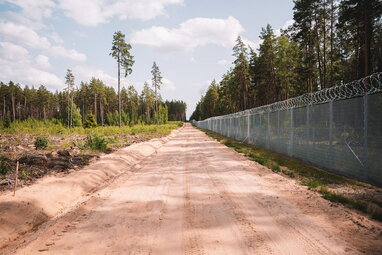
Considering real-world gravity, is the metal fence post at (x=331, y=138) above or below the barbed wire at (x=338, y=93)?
below

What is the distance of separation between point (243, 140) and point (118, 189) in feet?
54.1

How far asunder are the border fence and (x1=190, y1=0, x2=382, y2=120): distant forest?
8489 mm

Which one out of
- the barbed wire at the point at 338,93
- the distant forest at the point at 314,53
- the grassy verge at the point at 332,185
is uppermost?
the distant forest at the point at 314,53

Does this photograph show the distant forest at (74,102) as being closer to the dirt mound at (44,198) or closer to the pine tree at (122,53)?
the pine tree at (122,53)

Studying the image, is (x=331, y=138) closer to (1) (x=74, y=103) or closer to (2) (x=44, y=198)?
(2) (x=44, y=198)

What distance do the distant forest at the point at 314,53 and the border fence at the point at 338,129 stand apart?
849cm

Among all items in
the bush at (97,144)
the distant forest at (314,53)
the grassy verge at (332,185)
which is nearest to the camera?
the grassy verge at (332,185)

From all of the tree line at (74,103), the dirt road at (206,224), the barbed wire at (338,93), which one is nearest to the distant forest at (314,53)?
the barbed wire at (338,93)

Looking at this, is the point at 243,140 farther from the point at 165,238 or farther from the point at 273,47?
the point at 273,47

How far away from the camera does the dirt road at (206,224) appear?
3.16 metres

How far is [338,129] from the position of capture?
7.68 m

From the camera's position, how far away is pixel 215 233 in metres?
3.55

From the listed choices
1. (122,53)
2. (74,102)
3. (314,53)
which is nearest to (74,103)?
(74,102)

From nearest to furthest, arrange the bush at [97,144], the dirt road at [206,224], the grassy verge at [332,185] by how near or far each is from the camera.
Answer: the dirt road at [206,224]
the grassy verge at [332,185]
the bush at [97,144]
